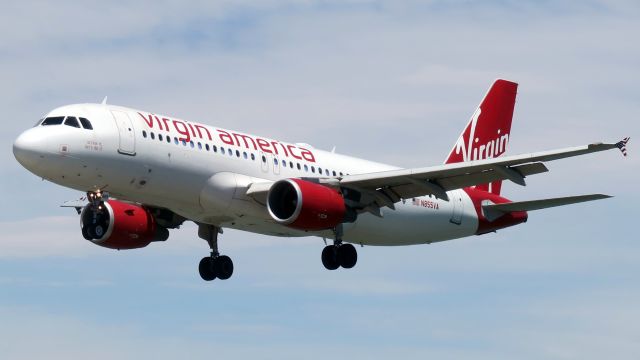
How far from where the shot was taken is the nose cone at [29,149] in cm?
4550

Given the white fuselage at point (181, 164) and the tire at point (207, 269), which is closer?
the white fuselage at point (181, 164)

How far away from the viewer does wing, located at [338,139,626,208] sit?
4647 centimetres

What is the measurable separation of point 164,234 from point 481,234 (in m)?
13.2

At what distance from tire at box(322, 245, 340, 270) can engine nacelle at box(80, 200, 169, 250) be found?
595cm

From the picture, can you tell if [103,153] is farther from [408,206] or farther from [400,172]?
[408,206]

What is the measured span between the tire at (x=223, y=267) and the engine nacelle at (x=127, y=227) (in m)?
2.83

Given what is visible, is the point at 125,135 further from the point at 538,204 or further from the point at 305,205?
the point at 538,204

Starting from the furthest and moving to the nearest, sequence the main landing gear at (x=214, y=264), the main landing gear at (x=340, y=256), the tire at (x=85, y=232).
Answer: the main landing gear at (x=214, y=264) → the main landing gear at (x=340, y=256) → the tire at (x=85, y=232)

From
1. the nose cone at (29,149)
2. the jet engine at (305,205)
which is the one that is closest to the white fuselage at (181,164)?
the nose cone at (29,149)

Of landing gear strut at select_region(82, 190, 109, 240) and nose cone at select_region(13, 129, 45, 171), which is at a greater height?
nose cone at select_region(13, 129, 45, 171)

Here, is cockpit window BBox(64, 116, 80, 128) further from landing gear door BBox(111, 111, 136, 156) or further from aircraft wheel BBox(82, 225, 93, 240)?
aircraft wheel BBox(82, 225, 93, 240)

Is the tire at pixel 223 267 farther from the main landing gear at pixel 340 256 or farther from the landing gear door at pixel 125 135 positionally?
the landing gear door at pixel 125 135

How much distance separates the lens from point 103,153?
46.2m

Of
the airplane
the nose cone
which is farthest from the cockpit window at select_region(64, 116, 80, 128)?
the nose cone
